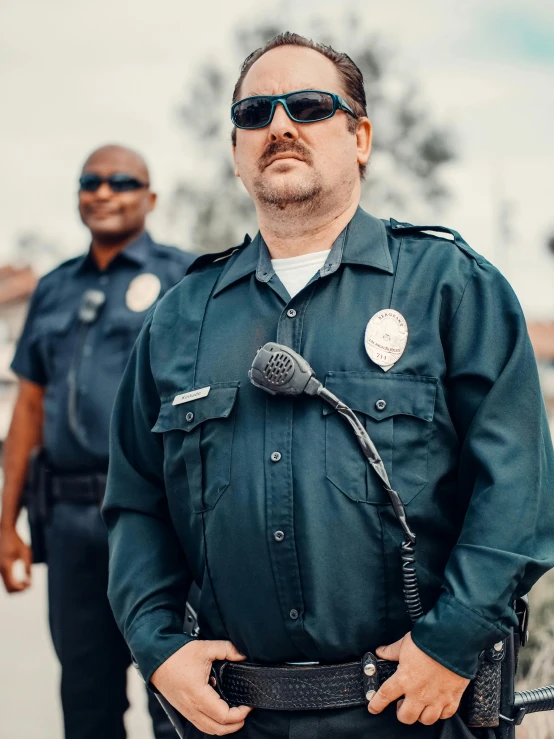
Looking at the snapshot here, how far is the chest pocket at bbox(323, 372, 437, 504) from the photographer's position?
183 centimetres

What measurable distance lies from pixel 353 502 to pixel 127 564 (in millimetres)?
621

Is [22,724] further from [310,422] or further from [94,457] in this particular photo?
[310,422]

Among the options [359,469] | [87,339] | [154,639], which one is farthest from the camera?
[87,339]

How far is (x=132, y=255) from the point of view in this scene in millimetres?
3498

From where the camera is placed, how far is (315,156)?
2068mm

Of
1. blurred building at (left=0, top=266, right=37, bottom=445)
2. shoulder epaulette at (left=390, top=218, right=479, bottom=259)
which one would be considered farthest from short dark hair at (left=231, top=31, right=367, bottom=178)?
blurred building at (left=0, top=266, right=37, bottom=445)

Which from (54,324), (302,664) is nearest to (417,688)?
(302,664)

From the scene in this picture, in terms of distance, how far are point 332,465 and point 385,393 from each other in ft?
0.61

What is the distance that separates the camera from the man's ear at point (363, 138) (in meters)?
2.24

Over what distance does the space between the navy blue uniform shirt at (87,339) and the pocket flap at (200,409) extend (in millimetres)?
1212

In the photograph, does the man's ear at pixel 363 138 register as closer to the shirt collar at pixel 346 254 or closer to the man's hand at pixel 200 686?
the shirt collar at pixel 346 254

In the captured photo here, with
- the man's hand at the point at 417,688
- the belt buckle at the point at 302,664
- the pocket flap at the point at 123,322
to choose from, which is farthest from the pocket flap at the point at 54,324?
the man's hand at the point at 417,688

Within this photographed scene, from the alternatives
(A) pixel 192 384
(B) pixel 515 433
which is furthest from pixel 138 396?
(B) pixel 515 433

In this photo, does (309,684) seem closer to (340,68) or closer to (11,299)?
(340,68)
